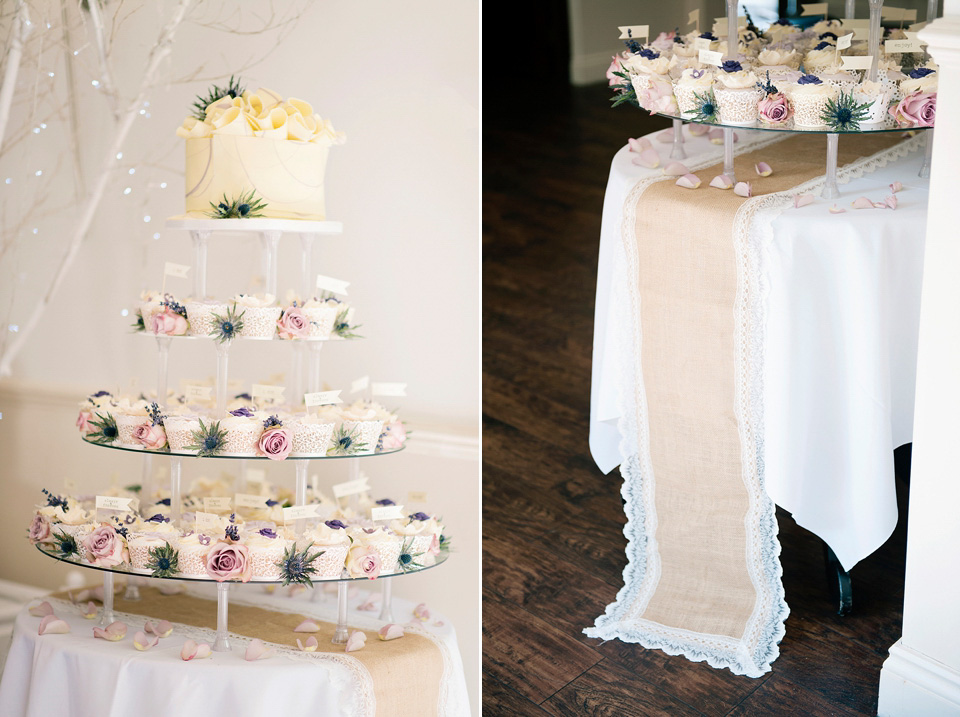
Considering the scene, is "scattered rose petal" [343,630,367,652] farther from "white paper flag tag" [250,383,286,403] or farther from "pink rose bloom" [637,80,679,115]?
"pink rose bloom" [637,80,679,115]

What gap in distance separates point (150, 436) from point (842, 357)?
1.42 m

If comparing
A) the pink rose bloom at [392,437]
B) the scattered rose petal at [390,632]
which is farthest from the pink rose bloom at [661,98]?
the scattered rose petal at [390,632]

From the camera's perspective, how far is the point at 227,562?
5.95 feet

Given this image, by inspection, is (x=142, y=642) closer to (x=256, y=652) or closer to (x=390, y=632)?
(x=256, y=652)

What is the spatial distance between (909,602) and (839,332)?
0.56m

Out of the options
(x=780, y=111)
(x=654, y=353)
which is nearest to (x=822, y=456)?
(x=654, y=353)

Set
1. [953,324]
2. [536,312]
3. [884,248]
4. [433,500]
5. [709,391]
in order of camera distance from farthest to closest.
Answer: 1. [536,312]
2. [433,500]
3. [709,391]
4. [884,248]
5. [953,324]

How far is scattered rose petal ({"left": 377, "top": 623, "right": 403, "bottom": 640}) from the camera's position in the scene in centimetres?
198

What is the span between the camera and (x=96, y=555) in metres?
1.89

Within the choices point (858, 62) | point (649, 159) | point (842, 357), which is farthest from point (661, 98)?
point (842, 357)

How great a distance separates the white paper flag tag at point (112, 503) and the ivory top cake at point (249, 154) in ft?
1.91

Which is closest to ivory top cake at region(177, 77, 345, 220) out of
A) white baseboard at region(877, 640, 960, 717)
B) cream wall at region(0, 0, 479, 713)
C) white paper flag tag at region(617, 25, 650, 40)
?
cream wall at region(0, 0, 479, 713)

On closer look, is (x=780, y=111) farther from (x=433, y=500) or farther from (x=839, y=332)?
(x=433, y=500)

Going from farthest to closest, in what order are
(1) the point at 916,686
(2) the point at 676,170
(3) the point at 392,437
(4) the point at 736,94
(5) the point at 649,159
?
(5) the point at 649,159 < (2) the point at 676,170 < (4) the point at 736,94 < (3) the point at 392,437 < (1) the point at 916,686
